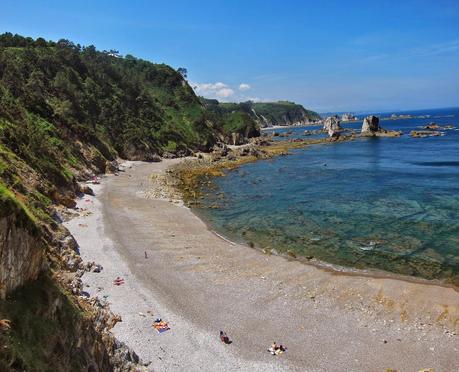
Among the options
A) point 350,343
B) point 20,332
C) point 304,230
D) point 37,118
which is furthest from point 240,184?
point 20,332

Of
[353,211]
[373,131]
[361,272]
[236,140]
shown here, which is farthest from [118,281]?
[373,131]

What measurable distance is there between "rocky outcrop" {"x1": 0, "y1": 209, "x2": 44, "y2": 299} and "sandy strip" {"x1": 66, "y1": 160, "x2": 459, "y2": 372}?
867cm

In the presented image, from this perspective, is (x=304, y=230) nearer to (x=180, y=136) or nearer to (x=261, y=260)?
(x=261, y=260)

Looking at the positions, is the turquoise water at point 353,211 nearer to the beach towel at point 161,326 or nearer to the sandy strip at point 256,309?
the sandy strip at point 256,309

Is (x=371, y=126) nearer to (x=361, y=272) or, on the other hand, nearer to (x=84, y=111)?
(x=84, y=111)

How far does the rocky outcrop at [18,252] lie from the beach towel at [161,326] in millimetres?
9596

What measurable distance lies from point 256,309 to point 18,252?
A: 53.5 ft

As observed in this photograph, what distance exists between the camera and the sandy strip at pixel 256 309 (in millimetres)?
21172

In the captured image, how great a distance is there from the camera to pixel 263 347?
874 inches

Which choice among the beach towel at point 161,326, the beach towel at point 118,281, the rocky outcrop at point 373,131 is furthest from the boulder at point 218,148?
the beach towel at point 161,326

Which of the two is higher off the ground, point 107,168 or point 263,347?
point 107,168

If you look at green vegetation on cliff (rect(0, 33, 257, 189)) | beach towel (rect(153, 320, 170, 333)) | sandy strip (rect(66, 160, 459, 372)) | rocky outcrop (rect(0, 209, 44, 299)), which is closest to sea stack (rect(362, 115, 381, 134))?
green vegetation on cliff (rect(0, 33, 257, 189))

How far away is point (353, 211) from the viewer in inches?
1973

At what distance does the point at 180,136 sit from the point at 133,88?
23344mm
